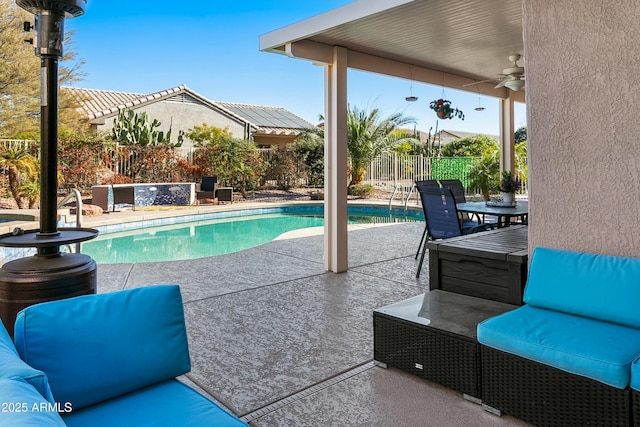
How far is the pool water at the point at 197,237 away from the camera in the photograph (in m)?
7.86

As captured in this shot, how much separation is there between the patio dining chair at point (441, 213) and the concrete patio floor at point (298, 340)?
561mm

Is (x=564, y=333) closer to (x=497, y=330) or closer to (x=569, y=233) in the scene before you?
(x=497, y=330)

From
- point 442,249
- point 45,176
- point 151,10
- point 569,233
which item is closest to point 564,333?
point 569,233

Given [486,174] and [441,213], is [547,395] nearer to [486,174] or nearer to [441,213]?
[441,213]

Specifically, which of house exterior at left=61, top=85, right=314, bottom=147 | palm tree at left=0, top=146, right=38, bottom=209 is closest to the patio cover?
palm tree at left=0, top=146, right=38, bottom=209

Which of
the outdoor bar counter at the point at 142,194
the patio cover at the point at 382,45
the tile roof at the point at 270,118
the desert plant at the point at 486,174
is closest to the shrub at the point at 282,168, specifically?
the outdoor bar counter at the point at 142,194

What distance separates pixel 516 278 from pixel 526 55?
57.1 inches

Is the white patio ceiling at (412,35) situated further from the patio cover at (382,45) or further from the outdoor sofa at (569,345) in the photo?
the outdoor sofa at (569,345)

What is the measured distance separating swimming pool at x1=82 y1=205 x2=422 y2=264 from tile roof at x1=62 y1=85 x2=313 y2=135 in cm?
709

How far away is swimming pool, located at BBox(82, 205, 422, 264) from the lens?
7.97m

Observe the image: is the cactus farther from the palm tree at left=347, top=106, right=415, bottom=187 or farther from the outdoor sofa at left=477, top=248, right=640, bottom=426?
the outdoor sofa at left=477, top=248, right=640, bottom=426

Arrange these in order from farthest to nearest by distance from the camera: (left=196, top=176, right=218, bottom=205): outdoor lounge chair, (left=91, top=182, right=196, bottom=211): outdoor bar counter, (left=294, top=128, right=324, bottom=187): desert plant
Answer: (left=294, top=128, right=324, bottom=187): desert plant → (left=196, top=176, right=218, bottom=205): outdoor lounge chair → (left=91, top=182, right=196, bottom=211): outdoor bar counter

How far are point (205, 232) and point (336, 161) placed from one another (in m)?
5.74

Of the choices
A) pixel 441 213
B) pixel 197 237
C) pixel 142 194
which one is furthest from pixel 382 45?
pixel 142 194
